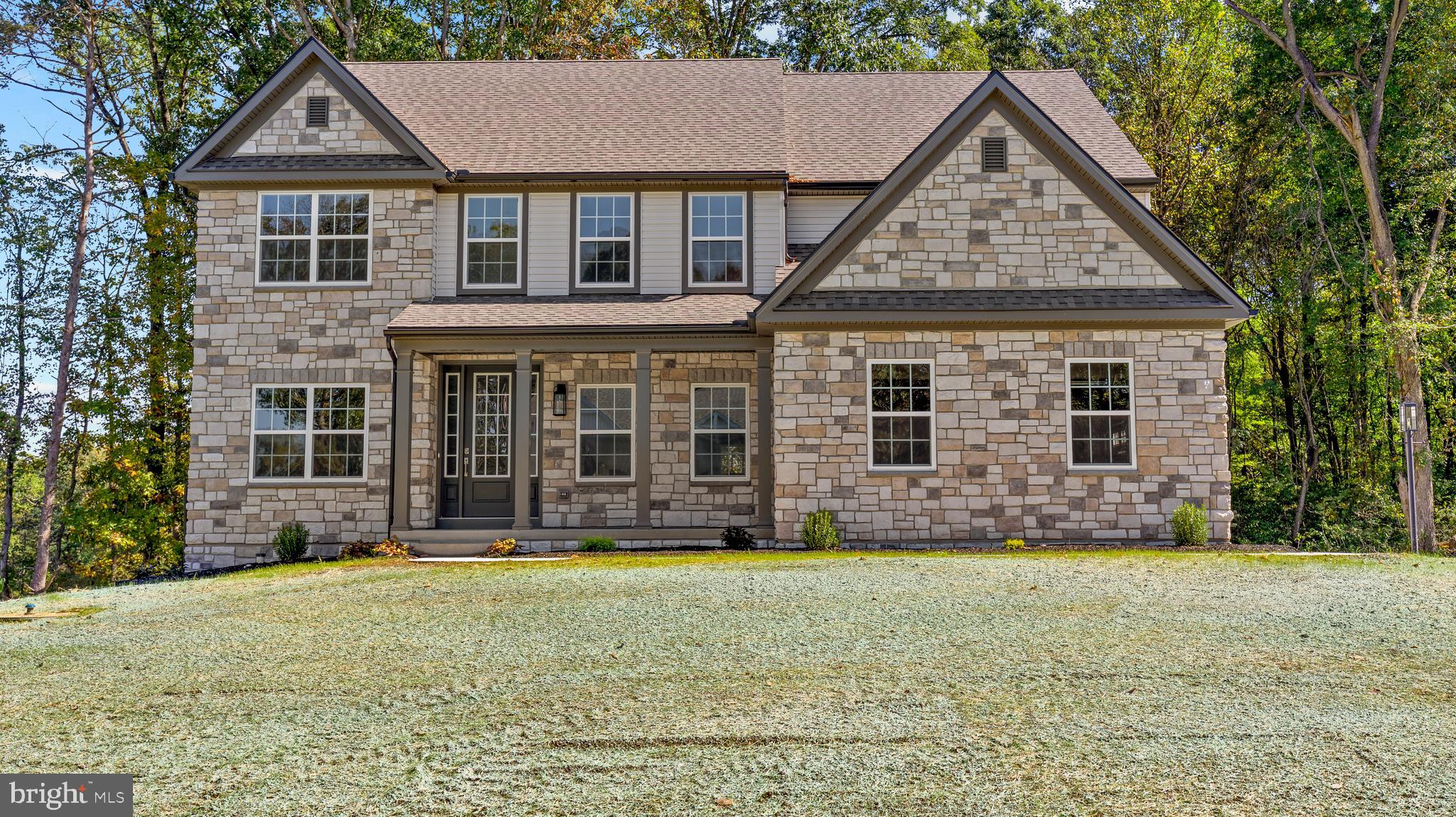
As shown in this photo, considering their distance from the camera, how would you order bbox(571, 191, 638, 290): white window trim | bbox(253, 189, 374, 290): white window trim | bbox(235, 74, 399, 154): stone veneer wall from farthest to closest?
1. bbox(571, 191, 638, 290): white window trim
2. bbox(235, 74, 399, 154): stone veneer wall
3. bbox(253, 189, 374, 290): white window trim

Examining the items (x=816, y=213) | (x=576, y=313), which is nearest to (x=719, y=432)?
(x=576, y=313)

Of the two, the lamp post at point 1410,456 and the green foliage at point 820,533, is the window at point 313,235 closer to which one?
the green foliage at point 820,533

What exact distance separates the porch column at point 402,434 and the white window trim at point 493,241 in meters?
1.73

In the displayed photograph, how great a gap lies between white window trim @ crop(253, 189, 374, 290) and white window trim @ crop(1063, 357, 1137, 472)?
33.6 feet

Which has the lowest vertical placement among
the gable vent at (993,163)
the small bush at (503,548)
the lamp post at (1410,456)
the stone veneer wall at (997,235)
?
the small bush at (503,548)

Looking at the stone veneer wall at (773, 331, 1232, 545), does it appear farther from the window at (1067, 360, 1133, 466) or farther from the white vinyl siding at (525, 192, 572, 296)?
the white vinyl siding at (525, 192, 572, 296)

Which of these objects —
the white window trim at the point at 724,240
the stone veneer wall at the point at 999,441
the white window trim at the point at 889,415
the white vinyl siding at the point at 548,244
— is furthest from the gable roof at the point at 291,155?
the white window trim at the point at 889,415

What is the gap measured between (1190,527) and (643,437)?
749 centimetres

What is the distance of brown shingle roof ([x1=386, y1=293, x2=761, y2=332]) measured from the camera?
14758 mm

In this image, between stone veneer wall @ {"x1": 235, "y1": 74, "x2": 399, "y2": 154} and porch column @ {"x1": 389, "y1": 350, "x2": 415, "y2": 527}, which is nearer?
porch column @ {"x1": 389, "y1": 350, "x2": 415, "y2": 527}

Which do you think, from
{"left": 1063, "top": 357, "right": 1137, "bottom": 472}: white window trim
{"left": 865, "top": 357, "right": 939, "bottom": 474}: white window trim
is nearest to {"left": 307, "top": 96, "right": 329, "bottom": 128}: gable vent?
{"left": 865, "top": 357, "right": 939, "bottom": 474}: white window trim

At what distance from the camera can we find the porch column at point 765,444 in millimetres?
14617

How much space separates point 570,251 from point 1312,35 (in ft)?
48.1

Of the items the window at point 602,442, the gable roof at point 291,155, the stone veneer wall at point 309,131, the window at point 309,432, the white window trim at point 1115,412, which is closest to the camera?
the white window trim at point 1115,412
